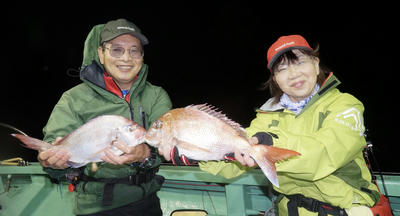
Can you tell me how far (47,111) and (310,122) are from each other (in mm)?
51950

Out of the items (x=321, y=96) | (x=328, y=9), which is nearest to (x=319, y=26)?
(x=328, y=9)

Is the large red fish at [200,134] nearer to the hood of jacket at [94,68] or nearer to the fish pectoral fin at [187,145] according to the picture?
the fish pectoral fin at [187,145]

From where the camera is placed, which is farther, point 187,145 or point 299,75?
point 299,75

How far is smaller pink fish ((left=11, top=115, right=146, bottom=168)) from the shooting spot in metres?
2.04

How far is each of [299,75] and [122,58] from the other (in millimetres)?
1716

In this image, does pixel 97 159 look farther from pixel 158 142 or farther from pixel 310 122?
pixel 310 122

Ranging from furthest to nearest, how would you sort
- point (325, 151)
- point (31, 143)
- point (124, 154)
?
1. point (124, 154)
2. point (31, 143)
3. point (325, 151)

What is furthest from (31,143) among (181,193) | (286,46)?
(181,193)

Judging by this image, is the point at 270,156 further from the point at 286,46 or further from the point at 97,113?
the point at 97,113

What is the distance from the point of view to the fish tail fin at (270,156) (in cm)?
155

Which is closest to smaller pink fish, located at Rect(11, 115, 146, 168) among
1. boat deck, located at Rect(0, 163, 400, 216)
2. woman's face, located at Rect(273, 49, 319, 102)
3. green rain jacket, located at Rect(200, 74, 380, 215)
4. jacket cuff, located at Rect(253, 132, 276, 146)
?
green rain jacket, located at Rect(200, 74, 380, 215)

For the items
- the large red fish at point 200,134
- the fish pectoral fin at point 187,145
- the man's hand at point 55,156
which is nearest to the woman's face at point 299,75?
the large red fish at point 200,134

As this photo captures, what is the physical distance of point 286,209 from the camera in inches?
83.0

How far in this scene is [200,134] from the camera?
192 cm
